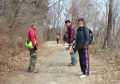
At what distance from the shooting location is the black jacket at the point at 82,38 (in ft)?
20.0

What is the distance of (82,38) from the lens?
6.23 m

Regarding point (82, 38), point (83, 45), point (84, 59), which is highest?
point (82, 38)

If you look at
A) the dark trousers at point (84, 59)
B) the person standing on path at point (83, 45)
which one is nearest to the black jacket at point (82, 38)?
the person standing on path at point (83, 45)

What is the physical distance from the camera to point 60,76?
651 cm

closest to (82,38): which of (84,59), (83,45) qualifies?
(83,45)

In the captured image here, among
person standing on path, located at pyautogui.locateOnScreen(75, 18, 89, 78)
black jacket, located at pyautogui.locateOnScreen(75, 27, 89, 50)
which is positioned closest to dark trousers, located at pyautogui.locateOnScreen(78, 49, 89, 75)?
person standing on path, located at pyautogui.locateOnScreen(75, 18, 89, 78)

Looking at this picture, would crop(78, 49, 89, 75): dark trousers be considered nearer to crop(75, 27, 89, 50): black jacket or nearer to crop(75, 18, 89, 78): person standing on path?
crop(75, 18, 89, 78): person standing on path

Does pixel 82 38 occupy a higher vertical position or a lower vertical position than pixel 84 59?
higher

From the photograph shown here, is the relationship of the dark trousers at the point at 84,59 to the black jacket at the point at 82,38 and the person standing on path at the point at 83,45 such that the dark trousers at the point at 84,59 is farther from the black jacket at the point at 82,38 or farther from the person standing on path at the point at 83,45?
the black jacket at the point at 82,38

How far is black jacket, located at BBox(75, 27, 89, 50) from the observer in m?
6.09

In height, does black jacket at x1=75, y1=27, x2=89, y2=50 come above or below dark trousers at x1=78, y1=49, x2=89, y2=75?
above

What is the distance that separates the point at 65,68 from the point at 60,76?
3.86ft

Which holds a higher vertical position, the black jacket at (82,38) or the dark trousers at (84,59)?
the black jacket at (82,38)

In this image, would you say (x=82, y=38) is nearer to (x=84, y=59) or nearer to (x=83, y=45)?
(x=83, y=45)
